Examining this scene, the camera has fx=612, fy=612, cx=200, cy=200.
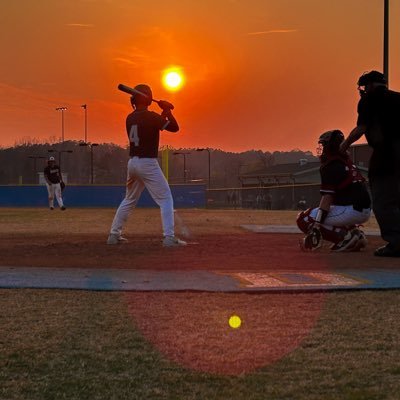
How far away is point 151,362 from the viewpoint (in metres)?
3.04

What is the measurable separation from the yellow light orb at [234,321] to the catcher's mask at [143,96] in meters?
4.89

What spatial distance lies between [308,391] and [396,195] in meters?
4.99

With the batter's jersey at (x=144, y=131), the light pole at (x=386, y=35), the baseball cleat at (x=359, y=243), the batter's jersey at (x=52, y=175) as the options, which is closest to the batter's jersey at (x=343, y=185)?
the baseball cleat at (x=359, y=243)

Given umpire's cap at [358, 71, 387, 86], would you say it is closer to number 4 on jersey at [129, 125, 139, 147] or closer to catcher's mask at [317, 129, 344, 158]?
catcher's mask at [317, 129, 344, 158]

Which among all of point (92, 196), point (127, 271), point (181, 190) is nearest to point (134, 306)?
point (127, 271)

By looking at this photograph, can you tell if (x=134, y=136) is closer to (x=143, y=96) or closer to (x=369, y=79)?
(x=143, y=96)

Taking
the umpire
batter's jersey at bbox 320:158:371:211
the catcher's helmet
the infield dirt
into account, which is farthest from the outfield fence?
the umpire

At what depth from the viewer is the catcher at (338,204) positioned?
7.64m

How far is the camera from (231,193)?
5341 cm

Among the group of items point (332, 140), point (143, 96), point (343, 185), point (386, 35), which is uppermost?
point (386, 35)

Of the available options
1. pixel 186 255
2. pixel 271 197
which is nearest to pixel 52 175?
pixel 186 255

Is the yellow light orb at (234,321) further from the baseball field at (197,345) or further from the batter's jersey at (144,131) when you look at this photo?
the batter's jersey at (144,131)

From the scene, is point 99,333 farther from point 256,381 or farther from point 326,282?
point 326,282

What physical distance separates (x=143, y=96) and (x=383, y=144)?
319cm
